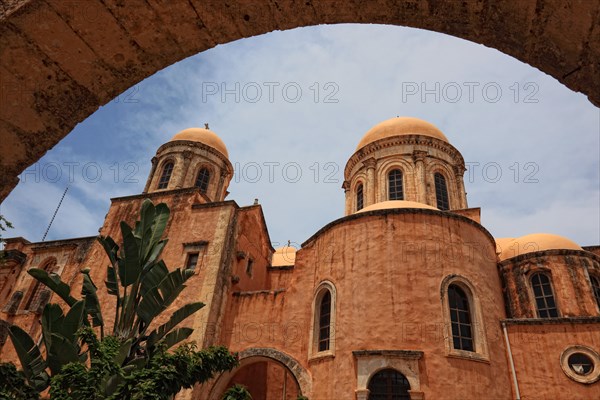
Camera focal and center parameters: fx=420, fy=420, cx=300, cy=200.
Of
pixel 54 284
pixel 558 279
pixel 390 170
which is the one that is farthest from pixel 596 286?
pixel 54 284

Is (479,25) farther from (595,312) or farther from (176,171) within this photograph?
(176,171)

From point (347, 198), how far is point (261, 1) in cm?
1859

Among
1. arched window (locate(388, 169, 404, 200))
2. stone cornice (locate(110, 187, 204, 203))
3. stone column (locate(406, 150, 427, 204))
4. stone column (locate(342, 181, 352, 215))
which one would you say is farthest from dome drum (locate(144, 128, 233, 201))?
stone column (locate(406, 150, 427, 204))

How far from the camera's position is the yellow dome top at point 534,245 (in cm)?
1451

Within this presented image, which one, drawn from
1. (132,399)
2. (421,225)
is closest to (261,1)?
(132,399)

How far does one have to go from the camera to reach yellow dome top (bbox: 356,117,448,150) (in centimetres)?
2048

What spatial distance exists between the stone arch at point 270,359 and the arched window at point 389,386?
175cm

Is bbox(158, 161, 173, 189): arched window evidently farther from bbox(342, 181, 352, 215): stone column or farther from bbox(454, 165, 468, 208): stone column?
bbox(454, 165, 468, 208): stone column

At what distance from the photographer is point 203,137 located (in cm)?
2125

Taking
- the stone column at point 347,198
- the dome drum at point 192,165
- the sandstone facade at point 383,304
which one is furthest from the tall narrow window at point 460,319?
the dome drum at point 192,165

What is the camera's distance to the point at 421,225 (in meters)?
12.0

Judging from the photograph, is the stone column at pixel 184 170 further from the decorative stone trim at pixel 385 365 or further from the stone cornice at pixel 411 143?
the decorative stone trim at pixel 385 365

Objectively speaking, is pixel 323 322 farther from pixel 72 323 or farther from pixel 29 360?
pixel 29 360

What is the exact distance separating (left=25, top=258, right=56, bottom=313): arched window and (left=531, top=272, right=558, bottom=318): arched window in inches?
675
